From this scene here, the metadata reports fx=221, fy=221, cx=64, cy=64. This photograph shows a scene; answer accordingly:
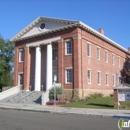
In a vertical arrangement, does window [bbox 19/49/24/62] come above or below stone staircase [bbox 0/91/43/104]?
above

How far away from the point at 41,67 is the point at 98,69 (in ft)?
26.6

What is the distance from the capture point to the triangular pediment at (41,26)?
92.9 feet

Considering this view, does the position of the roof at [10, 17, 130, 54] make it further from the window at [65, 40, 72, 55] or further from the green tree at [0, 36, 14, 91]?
the green tree at [0, 36, 14, 91]

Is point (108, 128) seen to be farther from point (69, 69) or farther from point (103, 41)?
point (103, 41)

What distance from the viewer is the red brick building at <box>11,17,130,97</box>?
26703mm

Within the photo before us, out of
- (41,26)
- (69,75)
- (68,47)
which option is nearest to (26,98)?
(69,75)

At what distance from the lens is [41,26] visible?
31.0 meters

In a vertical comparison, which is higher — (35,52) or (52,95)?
(35,52)

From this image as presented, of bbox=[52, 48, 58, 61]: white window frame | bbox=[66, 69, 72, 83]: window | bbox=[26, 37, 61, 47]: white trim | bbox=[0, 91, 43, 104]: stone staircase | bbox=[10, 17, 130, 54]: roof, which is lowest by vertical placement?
bbox=[0, 91, 43, 104]: stone staircase

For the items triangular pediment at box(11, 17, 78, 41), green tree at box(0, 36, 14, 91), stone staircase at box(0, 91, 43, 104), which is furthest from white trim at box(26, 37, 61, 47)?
green tree at box(0, 36, 14, 91)

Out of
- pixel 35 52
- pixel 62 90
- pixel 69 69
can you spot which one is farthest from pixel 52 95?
pixel 35 52

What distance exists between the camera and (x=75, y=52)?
2655 centimetres

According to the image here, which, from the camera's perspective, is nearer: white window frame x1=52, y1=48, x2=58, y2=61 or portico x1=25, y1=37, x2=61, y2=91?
portico x1=25, y1=37, x2=61, y2=91

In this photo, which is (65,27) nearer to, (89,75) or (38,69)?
(89,75)
